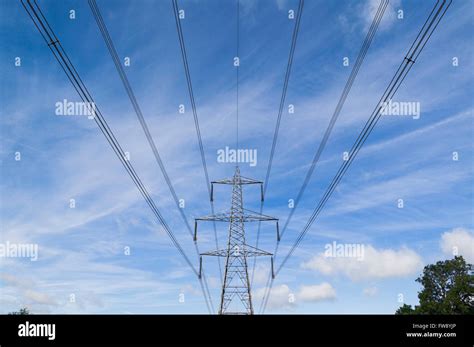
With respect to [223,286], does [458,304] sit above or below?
below
